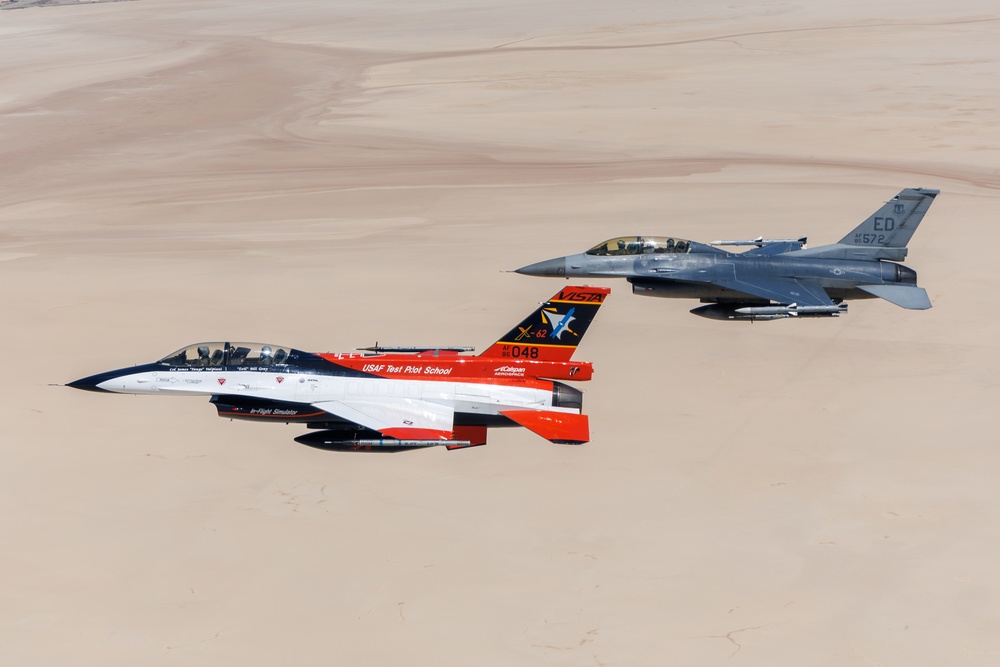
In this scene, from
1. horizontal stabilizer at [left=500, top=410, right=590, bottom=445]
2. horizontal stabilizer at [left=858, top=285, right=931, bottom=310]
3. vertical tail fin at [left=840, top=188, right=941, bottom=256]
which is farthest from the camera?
vertical tail fin at [left=840, top=188, right=941, bottom=256]

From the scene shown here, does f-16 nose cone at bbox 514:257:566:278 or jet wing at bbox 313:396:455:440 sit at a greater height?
f-16 nose cone at bbox 514:257:566:278

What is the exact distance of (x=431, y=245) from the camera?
132ft

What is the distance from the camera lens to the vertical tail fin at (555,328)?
82.9 feet

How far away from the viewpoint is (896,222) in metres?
31.9

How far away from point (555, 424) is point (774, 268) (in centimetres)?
1126

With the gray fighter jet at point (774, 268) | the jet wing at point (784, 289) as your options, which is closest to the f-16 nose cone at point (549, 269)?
the gray fighter jet at point (774, 268)

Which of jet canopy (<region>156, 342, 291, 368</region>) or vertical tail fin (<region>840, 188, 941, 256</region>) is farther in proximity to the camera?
vertical tail fin (<region>840, 188, 941, 256</region>)

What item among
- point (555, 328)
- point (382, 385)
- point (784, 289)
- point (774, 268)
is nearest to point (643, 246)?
point (774, 268)

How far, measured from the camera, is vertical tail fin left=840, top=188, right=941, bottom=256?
31.7 meters

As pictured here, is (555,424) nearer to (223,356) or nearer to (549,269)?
(223,356)

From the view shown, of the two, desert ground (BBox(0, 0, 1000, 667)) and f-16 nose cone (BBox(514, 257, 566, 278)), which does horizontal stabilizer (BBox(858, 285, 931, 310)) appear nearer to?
desert ground (BBox(0, 0, 1000, 667))

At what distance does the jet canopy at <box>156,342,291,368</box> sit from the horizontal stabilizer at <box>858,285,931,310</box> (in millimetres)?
17058

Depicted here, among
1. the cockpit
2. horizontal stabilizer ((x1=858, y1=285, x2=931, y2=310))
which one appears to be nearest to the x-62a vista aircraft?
the cockpit

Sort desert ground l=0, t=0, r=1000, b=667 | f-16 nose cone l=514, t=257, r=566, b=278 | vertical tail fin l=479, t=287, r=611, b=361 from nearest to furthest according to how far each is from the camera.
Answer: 1. desert ground l=0, t=0, r=1000, b=667
2. vertical tail fin l=479, t=287, r=611, b=361
3. f-16 nose cone l=514, t=257, r=566, b=278
